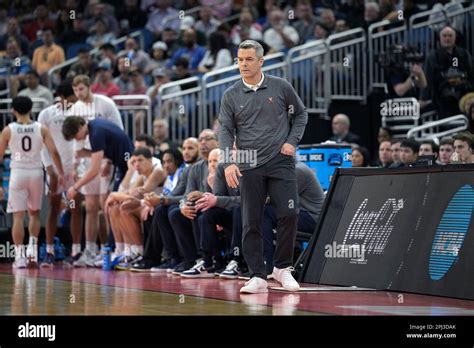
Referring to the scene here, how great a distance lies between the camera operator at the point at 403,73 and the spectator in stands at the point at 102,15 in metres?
7.94

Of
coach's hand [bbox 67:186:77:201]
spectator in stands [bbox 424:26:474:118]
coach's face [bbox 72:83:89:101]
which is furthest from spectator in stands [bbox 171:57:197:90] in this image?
coach's hand [bbox 67:186:77:201]

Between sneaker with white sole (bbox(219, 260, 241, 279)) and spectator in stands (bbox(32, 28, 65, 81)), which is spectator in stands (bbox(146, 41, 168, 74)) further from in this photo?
sneaker with white sole (bbox(219, 260, 241, 279))

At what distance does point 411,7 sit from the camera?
750 inches

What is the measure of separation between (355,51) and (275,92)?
9299 millimetres

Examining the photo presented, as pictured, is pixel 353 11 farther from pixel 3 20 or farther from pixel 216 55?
pixel 3 20

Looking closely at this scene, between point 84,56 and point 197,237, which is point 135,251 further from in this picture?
point 84,56

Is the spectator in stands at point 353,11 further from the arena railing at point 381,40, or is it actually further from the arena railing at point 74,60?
the arena railing at point 74,60

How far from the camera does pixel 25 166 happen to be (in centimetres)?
1537

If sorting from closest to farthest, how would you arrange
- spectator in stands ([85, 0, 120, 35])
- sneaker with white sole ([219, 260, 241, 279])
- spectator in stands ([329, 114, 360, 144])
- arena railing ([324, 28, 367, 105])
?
sneaker with white sole ([219, 260, 241, 279]) → spectator in stands ([329, 114, 360, 144]) → arena railing ([324, 28, 367, 105]) → spectator in stands ([85, 0, 120, 35])

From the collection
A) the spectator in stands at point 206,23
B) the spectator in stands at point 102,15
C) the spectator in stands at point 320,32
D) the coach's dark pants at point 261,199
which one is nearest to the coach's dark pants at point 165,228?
the coach's dark pants at point 261,199

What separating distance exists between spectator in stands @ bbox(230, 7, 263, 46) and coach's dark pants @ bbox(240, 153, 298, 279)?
10.5 meters

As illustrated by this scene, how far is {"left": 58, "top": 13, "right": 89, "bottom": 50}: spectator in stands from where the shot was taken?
2338cm

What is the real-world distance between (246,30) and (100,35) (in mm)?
4095

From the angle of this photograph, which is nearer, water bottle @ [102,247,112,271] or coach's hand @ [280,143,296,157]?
coach's hand @ [280,143,296,157]
